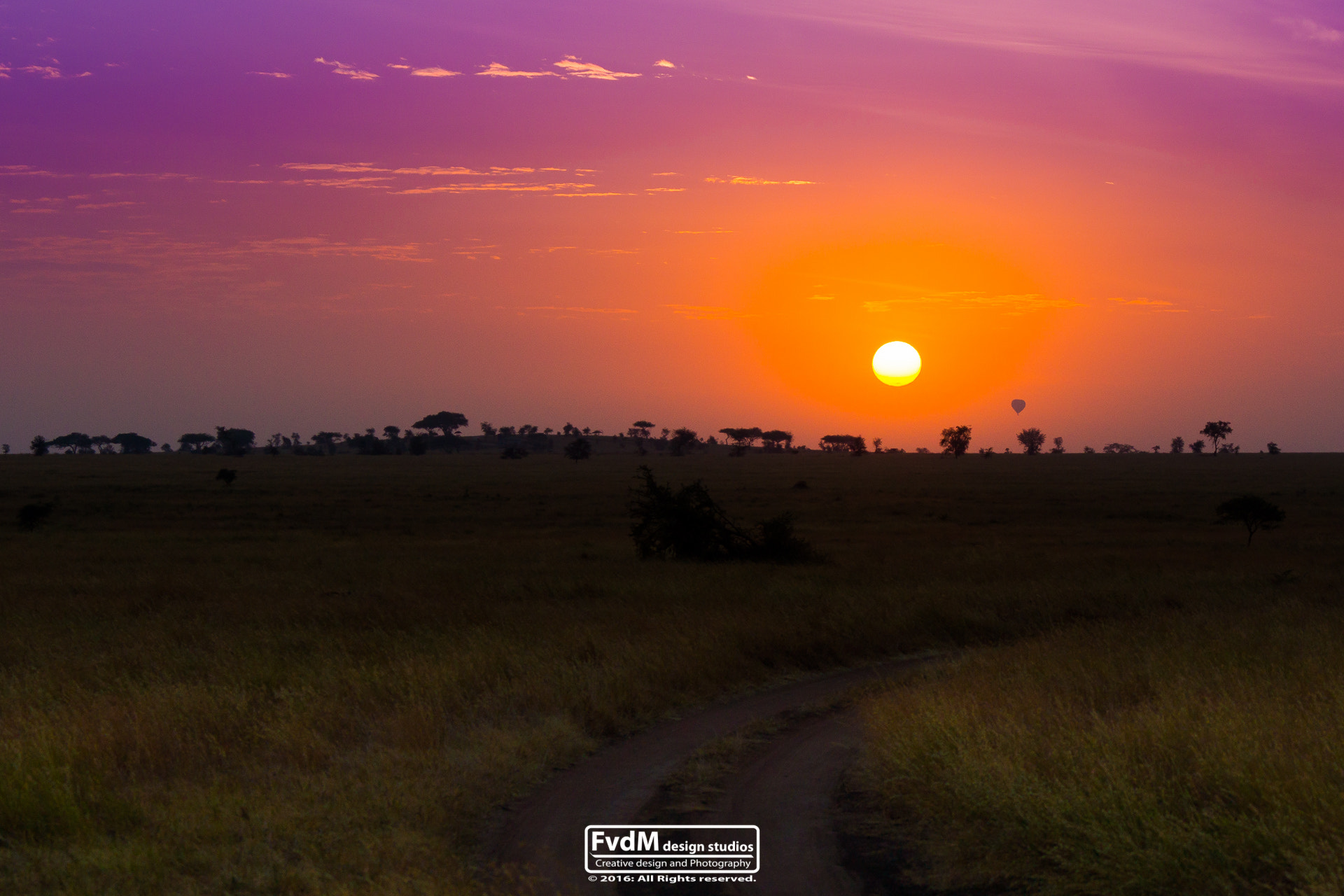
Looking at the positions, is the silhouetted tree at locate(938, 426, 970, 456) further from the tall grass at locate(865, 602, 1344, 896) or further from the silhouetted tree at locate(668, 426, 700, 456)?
the tall grass at locate(865, 602, 1344, 896)

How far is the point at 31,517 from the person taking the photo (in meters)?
44.6

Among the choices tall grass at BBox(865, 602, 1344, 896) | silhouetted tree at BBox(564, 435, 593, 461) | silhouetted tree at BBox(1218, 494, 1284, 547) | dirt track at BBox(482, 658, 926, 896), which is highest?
silhouetted tree at BBox(564, 435, 593, 461)

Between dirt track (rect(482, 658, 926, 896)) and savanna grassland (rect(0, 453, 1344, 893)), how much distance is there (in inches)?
15.8

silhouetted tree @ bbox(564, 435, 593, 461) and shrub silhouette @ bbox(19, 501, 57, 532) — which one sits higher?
silhouetted tree @ bbox(564, 435, 593, 461)

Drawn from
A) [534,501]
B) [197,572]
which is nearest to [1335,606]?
[197,572]

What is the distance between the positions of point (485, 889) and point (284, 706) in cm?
580

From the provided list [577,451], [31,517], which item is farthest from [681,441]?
[31,517]

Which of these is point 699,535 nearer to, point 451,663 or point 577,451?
point 451,663

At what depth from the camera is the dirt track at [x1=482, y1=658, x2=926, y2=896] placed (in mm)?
6871

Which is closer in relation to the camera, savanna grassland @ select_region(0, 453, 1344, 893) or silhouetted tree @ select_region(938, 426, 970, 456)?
savanna grassland @ select_region(0, 453, 1344, 893)

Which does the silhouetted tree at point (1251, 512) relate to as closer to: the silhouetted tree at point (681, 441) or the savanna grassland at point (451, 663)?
the savanna grassland at point (451, 663)

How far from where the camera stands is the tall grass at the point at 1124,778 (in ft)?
20.0
